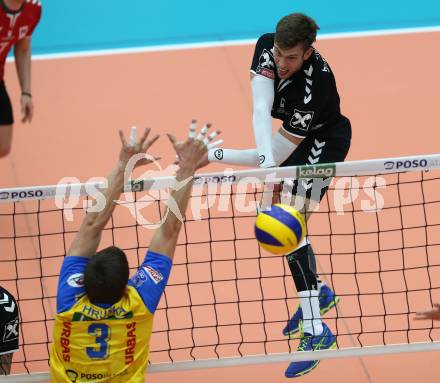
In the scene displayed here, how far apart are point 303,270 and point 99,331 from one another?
169 centimetres

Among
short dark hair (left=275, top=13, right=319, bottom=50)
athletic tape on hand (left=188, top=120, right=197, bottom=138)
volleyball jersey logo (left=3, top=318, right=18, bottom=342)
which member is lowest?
volleyball jersey logo (left=3, top=318, right=18, bottom=342)

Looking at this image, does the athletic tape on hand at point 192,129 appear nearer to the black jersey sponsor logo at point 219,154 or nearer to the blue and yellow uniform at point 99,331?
the blue and yellow uniform at point 99,331

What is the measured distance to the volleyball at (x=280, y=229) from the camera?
5.11m

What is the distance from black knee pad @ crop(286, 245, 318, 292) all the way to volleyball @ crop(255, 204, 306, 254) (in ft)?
2.67

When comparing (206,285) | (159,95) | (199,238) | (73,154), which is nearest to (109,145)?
(73,154)

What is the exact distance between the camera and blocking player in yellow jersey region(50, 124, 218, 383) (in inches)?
185

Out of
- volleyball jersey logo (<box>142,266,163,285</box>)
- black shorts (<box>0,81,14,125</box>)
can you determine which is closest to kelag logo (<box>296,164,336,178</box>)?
volleyball jersey logo (<box>142,266,163,285</box>)

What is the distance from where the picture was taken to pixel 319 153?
20.5 ft

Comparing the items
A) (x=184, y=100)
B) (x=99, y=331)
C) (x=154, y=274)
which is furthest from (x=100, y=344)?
(x=184, y=100)

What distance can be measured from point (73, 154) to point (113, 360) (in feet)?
16.0

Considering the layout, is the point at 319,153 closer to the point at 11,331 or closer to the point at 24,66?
the point at 24,66

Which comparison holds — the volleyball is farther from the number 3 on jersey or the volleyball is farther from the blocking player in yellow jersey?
the number 3 on jersey

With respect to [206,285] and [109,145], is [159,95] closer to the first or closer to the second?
[109,145]

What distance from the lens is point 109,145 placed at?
9.58 m
